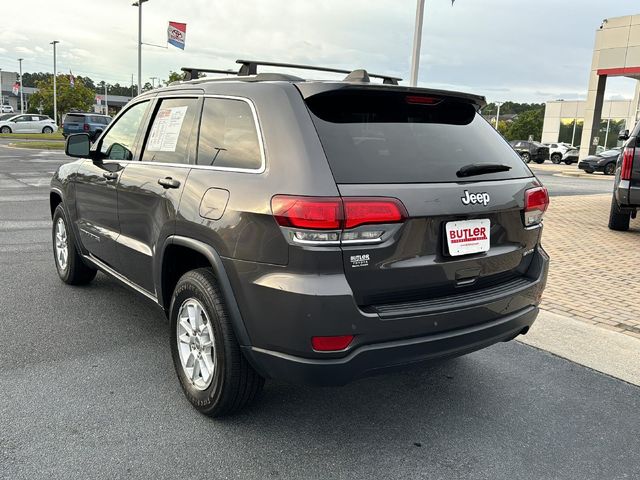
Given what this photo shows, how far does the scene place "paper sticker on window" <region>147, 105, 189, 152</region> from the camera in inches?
141

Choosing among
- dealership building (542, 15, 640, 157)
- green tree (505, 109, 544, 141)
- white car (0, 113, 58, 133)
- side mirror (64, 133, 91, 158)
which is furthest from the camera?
green tree (505, 109, 544, 141)

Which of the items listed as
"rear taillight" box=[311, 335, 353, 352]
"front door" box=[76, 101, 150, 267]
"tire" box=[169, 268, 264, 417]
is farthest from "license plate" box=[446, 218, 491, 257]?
"front door" box=[76, 101, 150, 267]

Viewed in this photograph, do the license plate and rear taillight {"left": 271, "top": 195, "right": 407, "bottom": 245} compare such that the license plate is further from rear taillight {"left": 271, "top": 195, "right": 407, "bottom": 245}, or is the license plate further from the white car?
the white car

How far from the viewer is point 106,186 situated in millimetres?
4238

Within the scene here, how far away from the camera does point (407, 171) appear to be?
276cm

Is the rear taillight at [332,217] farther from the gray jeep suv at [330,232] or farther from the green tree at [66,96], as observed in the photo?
the green tree at [66,96]

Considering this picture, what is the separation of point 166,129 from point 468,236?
207cm

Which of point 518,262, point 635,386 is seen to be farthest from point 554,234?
point 518,262

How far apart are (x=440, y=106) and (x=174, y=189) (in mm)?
1569

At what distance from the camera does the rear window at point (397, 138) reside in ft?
8.77

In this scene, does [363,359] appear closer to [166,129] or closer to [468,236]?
[468,236]

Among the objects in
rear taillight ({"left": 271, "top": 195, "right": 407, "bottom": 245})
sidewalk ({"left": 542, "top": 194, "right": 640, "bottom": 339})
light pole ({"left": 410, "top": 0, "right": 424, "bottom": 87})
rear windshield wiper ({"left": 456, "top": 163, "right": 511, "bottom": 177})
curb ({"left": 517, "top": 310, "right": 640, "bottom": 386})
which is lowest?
curb ({"left": 517, "top": 310, "right": 640, "bottom": 386})

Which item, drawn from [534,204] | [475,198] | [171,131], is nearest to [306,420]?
[475,198]

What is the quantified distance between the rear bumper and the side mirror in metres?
2.59
